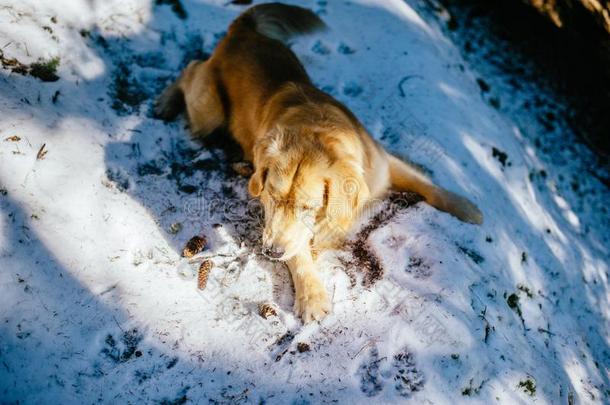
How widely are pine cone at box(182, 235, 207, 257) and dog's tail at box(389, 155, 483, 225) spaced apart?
191 centimetres

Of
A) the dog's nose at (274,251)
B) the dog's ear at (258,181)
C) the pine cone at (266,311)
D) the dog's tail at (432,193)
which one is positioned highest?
the dog's tail at (432,193)

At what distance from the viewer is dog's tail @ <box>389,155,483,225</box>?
148 inches

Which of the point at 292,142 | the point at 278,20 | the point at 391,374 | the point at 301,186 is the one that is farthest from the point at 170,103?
the point at 391,374

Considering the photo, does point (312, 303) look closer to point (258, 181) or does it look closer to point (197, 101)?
point (258, 181)

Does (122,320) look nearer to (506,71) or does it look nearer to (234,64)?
(234,64)

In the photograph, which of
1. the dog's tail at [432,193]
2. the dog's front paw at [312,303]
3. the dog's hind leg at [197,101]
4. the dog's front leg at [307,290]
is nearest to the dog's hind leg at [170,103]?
the dog's hind leg at [197,101]

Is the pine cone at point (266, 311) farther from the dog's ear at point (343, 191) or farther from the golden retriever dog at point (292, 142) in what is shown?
the dog's ear at point (343, 191)

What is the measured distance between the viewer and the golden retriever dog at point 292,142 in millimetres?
2820

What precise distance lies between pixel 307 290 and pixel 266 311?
362mm

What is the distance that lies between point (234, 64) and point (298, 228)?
2167mm

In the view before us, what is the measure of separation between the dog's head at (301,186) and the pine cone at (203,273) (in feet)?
2.20

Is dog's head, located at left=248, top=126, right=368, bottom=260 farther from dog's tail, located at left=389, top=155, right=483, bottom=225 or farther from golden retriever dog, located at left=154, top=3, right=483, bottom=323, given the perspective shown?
dog's tail, located at left=389, top=155, right=483, bottom=225

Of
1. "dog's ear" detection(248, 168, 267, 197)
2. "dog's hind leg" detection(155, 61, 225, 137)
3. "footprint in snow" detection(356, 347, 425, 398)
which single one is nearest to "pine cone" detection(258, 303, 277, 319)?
"footprint in snow" detection(356, 347, 425, 398)

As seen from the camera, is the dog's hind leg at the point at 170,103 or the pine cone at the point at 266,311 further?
the dog's hind leg at the point at 170,103
